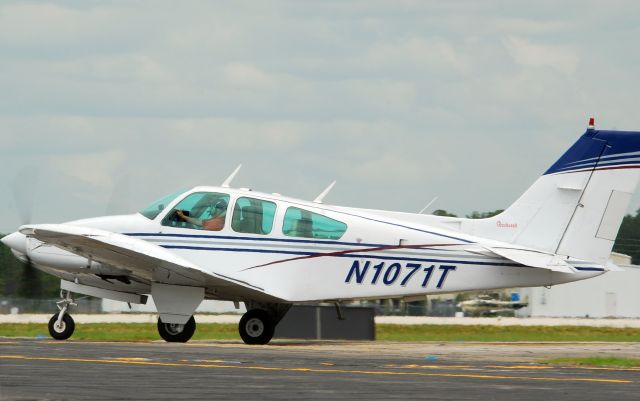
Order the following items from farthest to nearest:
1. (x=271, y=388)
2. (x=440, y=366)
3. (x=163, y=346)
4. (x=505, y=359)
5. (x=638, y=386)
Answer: (x=163, y=346), (x=505, y=359), (x=440, y=366), (x=638, y=386), (x=271, y=388)

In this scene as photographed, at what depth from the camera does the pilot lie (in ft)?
65.3

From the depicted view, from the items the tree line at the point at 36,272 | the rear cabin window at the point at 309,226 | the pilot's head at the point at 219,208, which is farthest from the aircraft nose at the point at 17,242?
the rear cabin window at the point at 309,226

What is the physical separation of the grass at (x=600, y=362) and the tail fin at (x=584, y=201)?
11.0ft

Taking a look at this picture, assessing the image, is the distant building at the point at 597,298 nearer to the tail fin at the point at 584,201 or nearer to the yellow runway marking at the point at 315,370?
the tail fin at the point at 584,201

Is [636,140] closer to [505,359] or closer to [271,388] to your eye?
[505,359]

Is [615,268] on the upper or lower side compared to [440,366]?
upper

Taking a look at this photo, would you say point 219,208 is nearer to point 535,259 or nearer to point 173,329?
point 173,329

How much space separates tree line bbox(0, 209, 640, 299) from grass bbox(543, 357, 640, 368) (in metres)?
9.53

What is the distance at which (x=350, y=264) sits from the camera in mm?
19859

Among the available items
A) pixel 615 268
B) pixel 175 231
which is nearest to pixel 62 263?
pixel 175 231

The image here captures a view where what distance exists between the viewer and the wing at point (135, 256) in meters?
18.4

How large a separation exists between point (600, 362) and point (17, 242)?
10.2 meters

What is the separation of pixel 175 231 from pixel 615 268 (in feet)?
24.7

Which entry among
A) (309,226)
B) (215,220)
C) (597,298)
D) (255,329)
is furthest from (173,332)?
(597,298)
